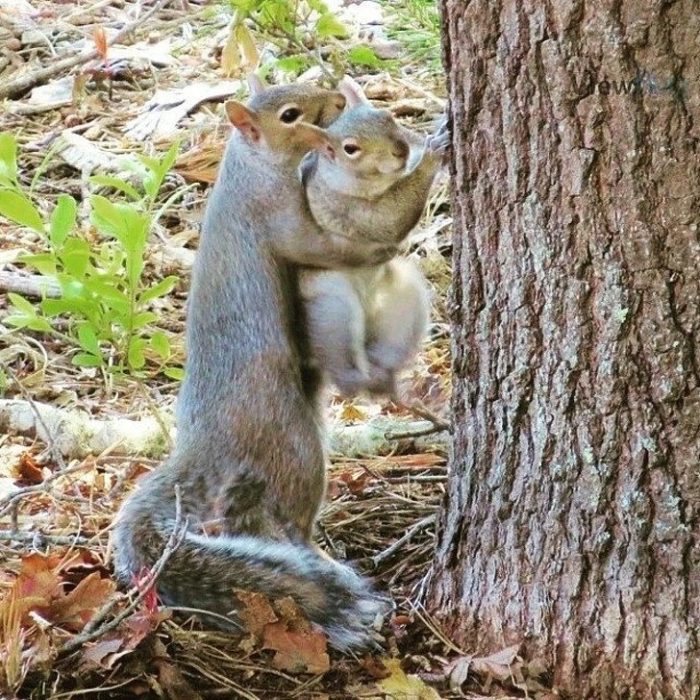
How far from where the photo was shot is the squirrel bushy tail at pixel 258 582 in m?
2.31

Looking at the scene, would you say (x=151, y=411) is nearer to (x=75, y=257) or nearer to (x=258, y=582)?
(x=75, y=257)

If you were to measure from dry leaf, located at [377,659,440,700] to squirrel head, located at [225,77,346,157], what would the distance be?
1269 mm

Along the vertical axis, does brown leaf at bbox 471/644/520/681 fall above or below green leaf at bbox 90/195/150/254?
below

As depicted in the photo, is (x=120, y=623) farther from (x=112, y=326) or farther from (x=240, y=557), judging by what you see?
(x=112, y=326)

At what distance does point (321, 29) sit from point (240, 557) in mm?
2056

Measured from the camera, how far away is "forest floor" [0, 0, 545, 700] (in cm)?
221

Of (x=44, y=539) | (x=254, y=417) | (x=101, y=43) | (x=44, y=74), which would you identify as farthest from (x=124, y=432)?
(x=44, y=74)

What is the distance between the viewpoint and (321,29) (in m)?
3.91

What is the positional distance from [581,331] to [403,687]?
720mm

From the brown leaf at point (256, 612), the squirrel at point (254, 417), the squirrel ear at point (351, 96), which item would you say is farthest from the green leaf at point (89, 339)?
the brown leaf at point (256, 612)

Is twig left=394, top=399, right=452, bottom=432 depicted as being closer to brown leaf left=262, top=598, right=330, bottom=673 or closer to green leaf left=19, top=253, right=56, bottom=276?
brown leaf left=262, top=598, right=330, bottom=673

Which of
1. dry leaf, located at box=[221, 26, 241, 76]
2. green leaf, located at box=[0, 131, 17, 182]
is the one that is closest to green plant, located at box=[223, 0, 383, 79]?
dry leaf, located at box=[221, 26, 241, 76]

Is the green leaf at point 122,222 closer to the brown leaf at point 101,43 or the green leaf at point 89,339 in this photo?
the green leaf at point 89,339

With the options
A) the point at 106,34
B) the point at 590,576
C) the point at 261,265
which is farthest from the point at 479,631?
the point at 106,34
